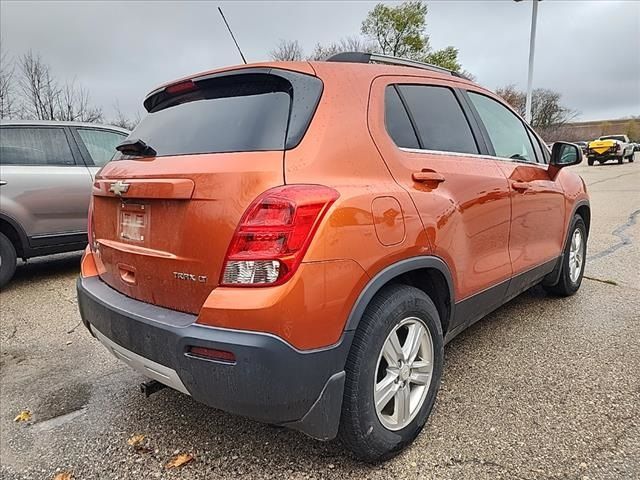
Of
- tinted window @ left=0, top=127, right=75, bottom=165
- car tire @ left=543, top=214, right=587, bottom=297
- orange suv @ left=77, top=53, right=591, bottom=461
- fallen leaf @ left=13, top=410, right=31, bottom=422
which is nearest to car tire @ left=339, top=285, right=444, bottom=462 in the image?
orange suv @ left=77, top=53, right=591, bottom=461

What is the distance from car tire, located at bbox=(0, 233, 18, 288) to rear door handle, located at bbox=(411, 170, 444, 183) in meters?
4.66

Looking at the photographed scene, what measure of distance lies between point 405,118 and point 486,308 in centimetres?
133

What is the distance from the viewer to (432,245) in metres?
2.21

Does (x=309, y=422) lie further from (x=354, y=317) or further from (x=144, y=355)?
(x=144, y=355)

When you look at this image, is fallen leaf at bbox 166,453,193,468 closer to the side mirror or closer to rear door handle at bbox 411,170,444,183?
rear door handle at bbox 411,170,444,183

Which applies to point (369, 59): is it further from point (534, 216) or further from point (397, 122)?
point (534, 216)

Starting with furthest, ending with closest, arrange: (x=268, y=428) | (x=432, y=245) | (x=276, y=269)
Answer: (x=268, y=428) < (x=432, y=245) < (x=276, y=269)

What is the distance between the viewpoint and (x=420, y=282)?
7.71 ft

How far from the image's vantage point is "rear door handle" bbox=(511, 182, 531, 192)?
3005 millimetres

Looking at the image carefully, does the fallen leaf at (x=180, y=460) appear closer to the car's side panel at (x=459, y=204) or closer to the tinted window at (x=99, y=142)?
the car's side panel at (x=459, y=204)

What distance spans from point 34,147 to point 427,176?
4.78m

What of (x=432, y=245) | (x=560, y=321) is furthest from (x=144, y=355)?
(x=560, y=321)

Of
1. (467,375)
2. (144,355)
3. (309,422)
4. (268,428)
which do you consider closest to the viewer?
(309,422)

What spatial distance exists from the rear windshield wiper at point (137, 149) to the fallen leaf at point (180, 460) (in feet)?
4.70
